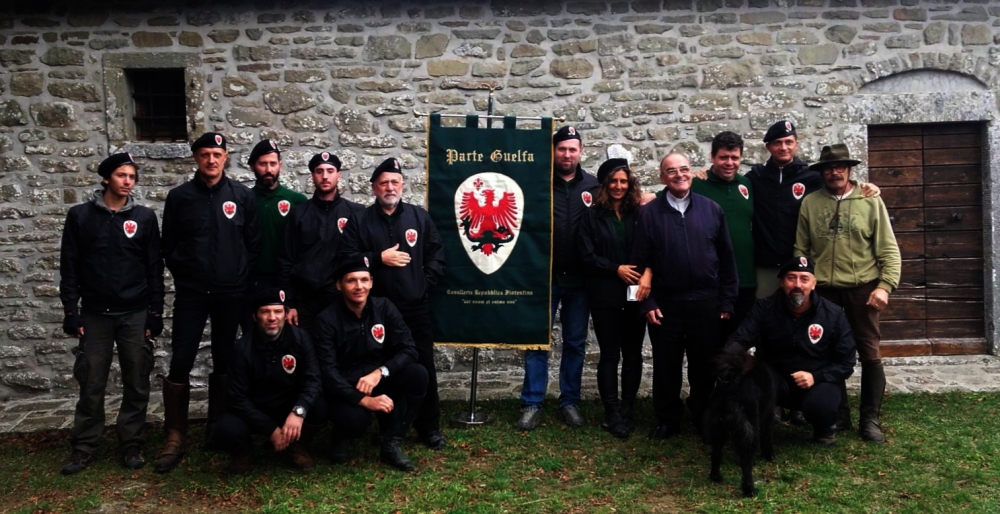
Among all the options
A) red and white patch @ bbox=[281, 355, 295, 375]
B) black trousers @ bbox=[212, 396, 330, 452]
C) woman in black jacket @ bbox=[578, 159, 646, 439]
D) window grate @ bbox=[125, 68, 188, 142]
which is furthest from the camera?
window grate @ bbox=[125, 68, 188, 142]

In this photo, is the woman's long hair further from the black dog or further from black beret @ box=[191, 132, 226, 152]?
black beret @ box=[191, 132, 226, 152]

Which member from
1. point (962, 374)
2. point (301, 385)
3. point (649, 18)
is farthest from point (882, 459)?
point (649, 18)

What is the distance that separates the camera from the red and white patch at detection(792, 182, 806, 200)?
5.06 m

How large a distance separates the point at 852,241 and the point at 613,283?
4.59ft

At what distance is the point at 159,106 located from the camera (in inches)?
265

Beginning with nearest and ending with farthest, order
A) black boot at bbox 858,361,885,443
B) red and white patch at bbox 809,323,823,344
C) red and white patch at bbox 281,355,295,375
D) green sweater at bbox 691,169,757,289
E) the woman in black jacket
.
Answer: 1. red and white patch at bbox 281,355,295,375
2. red and white patch at bbox 809,323,823,344
3. black boot at bbox 858,361,885,443
4. the woman in black jacket
5. green sweater at bbox 691,169,757,289

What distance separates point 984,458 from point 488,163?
3169 millimetres

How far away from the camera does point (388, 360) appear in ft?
15.0

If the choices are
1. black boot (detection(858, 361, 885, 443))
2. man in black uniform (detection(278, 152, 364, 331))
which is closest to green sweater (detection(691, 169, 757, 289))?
black boot (detection(858, 361, 885, 443))

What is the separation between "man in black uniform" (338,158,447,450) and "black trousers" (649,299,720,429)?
51.8 inches

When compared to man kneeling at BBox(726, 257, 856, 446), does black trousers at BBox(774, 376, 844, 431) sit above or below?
below

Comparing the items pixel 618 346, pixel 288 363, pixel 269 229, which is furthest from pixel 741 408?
pixel 269 229

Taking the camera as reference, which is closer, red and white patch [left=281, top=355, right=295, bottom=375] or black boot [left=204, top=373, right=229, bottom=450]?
red and white patch [left=281, top=355, right=295, bottom=375]

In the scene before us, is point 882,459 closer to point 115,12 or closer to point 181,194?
point 181,194
